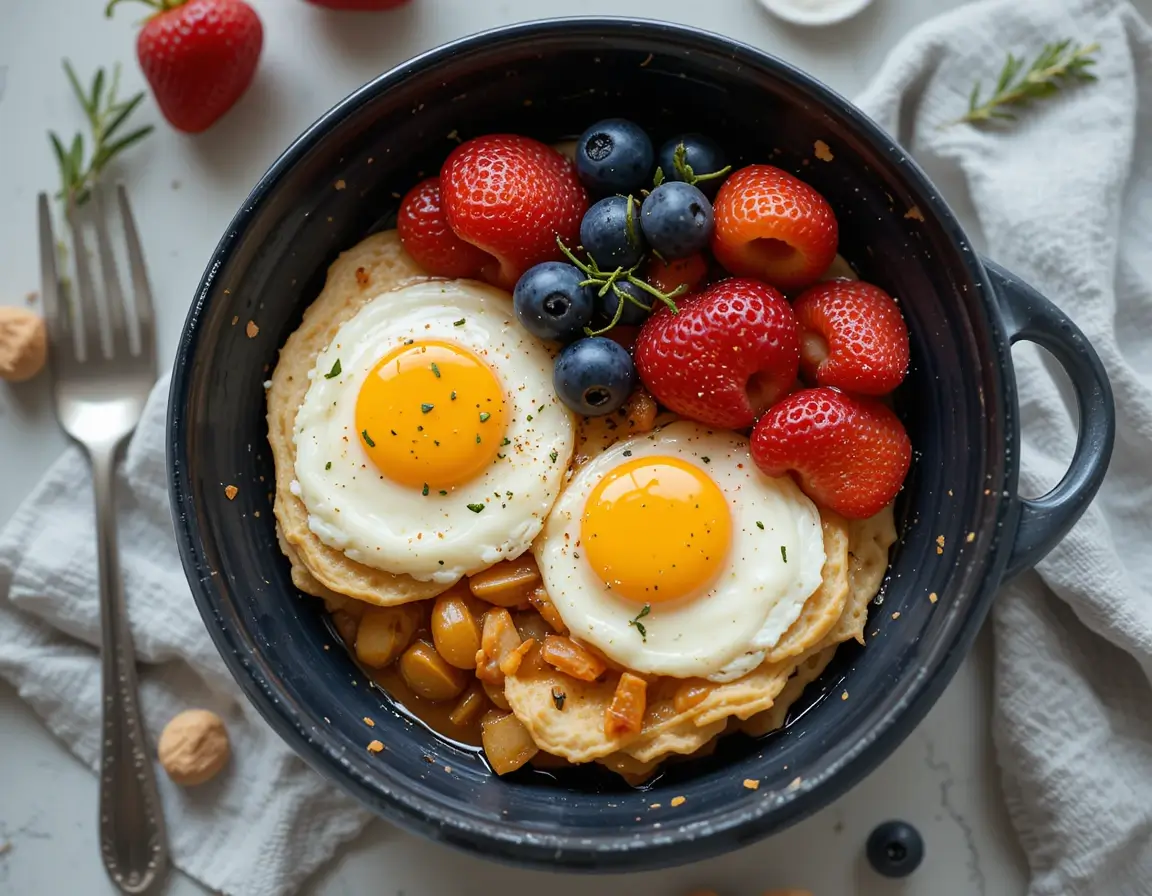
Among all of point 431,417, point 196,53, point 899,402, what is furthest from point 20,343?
point 899,402

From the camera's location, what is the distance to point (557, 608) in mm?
2566

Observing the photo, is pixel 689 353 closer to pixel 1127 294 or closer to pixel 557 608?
pixel 557 608

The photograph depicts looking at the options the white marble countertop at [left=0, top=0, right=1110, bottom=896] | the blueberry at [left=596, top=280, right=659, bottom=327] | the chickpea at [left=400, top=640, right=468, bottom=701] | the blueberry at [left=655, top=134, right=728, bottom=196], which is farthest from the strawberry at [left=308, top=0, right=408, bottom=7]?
Result: the chickpea at [left=400, top=640, right=468, bottom=701]

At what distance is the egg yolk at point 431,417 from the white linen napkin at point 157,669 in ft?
2.56

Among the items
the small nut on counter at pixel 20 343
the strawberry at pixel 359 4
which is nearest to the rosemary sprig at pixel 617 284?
the strawberry at pixel 359 4

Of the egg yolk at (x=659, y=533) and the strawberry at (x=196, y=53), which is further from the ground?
the strawberry at (x=196, y=53)

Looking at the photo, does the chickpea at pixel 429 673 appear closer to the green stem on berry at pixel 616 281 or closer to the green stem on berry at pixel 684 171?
the green stem on berry at pixel 616 281

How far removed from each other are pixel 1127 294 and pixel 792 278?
1.12m

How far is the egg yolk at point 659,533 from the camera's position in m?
2.47

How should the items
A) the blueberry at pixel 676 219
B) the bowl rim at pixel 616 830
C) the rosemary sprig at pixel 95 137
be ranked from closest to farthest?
the bowl rim at pixel 616 830 < the blueberry at pixel 676 219 < the rosemary sprig at pixel 95 137

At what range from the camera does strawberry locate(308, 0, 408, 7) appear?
9.79 ft

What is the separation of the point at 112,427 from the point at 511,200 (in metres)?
1.38

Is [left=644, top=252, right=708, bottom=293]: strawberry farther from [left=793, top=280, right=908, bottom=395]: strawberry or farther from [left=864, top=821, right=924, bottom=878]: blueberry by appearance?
[left=864, top=821, right=924, bottom=878]: blueberry

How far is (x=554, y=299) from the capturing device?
7.96ft
